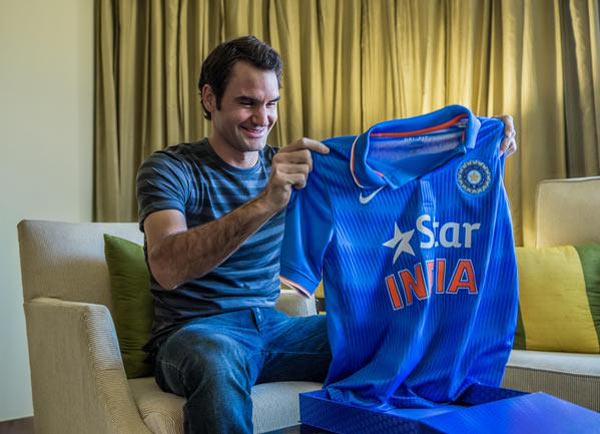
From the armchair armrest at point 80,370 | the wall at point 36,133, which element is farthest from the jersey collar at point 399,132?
the wall at point 36,133

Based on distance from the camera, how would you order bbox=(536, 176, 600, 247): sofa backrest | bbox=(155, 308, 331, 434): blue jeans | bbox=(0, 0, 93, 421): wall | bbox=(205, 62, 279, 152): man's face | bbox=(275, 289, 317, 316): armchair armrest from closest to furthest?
bbox=(155, 308, 331, 434): blue jeans, bbox=(205, 62, 279, 152): man's face, bbox=(275, 289, 317, 316): armchair armrest, bbox=(536, 176, 600, 247): sofa backrest, bbox=(0, 0, 93, 421): wall

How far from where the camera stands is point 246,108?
1.88 m

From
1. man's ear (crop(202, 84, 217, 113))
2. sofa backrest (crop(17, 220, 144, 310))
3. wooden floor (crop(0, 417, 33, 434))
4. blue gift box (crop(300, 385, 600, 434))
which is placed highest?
man's ear (crop(202, 84, 217, 113))

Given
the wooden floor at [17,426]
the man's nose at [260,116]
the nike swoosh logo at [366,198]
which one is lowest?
the wooden floor at [17,426]

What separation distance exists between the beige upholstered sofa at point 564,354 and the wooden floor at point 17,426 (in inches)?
73.8

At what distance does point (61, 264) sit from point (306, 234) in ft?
2.80

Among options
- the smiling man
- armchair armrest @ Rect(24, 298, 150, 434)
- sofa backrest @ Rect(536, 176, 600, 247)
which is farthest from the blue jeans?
sofa backrest @ Rect(536, 176, 600, 247)

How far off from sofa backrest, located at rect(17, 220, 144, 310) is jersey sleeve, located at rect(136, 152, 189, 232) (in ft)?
1.37

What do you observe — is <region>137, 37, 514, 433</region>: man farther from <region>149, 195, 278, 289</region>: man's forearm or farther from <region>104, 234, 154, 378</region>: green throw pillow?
<region>104, 234, 154, 378</region>: green throw pillow

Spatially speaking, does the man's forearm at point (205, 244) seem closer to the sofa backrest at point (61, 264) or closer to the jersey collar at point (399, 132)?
the jersey collar at point (399, 132)

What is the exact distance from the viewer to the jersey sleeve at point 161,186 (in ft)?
5.56

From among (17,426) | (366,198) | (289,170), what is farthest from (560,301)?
(17,426)

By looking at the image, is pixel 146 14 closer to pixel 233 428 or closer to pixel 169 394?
pixel 169 394

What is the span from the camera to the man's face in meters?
1.87
